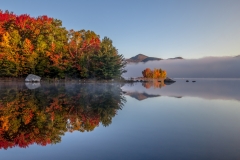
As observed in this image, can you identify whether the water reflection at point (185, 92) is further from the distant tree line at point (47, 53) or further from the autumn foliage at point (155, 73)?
the autumn foliage at point (155, 73)

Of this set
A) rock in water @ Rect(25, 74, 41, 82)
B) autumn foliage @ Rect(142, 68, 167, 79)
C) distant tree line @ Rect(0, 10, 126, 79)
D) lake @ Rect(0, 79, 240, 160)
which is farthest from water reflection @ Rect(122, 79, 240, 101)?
autumn foliage @ Rect(142, 68, 167, 79)

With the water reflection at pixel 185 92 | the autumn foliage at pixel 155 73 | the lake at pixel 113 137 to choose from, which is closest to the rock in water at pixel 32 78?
the water reflection at pixel 185 92

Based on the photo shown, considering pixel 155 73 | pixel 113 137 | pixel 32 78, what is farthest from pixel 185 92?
pixel 155 73

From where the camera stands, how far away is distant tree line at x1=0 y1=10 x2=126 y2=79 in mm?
39219

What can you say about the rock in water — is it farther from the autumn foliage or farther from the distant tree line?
the autumn foliage

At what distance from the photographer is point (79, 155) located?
14.5ft

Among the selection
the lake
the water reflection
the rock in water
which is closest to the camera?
the lake

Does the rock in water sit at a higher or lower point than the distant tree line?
lower

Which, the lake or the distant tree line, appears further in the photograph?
the distant tree line

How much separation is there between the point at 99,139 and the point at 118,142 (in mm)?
591

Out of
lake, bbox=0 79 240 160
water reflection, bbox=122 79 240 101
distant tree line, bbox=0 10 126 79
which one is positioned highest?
distant tree line, bbox=0 10 126 79

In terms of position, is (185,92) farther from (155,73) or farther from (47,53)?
(155,73)

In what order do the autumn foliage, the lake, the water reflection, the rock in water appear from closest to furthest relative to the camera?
the lake < the water reflection < the rock in water < the autumn foliage

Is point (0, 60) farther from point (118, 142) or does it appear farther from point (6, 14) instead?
point (118, 142)
